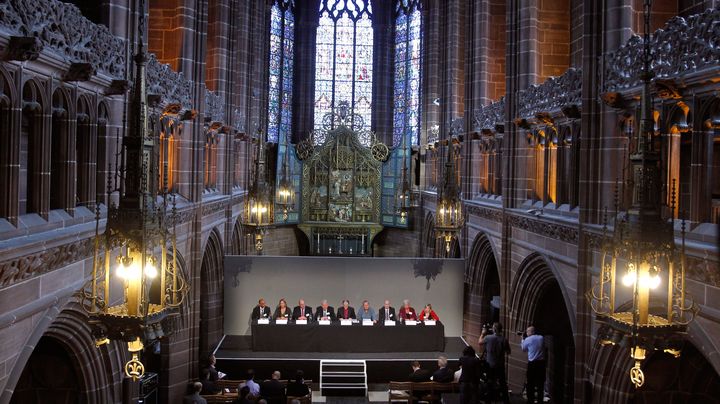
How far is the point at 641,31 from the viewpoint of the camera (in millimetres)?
13664

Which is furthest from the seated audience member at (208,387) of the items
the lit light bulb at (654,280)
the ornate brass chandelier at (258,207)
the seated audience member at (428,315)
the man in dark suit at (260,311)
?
the lit light bulb at (654,280)

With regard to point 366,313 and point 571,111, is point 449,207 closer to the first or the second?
point 366,313

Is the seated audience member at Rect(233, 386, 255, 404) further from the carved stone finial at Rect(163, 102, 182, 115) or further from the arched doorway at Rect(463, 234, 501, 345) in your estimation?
the arched doorway at Rect(463, 234, 501, 345)

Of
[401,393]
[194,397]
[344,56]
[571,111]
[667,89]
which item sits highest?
[344,56]

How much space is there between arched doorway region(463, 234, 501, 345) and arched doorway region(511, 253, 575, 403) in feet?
10.2

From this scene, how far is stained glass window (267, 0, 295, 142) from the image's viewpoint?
122 ft

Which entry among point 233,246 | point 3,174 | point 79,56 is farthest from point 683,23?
point 233,246

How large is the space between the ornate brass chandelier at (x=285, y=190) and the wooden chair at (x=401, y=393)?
16164 millimetres

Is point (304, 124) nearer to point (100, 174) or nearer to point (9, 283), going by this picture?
point (100, 174)

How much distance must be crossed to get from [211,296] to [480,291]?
8660 millimetres

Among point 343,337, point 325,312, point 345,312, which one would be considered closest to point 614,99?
point 343,337

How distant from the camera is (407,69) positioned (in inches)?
1496

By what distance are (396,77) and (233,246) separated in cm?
1698

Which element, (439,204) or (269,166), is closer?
(439,204)
